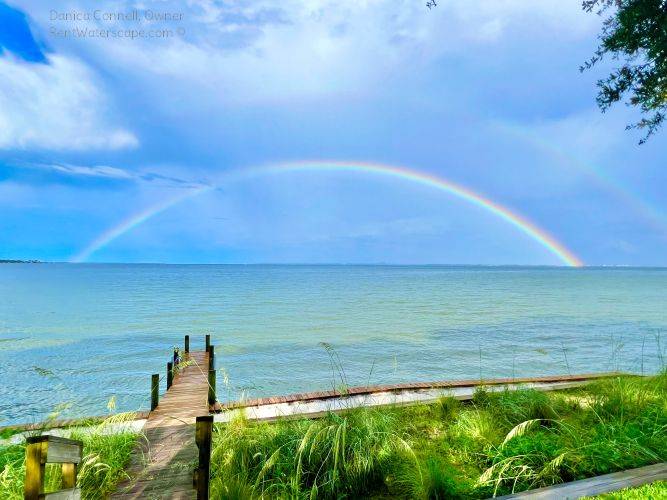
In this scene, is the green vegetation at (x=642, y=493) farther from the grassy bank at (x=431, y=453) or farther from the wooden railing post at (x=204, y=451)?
the wooden railing post at (x=204, y=451)

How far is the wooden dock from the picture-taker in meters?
4.90

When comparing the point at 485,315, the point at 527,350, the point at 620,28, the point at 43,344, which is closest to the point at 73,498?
the point at 620,28

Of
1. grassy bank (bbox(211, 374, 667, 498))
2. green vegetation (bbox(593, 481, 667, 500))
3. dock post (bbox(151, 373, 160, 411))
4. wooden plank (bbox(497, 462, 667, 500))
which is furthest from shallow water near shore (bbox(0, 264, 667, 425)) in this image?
green vegetation (bbox(593, 481, 667, 500))

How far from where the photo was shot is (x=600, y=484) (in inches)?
155

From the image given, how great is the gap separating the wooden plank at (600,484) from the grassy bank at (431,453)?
0.35 m

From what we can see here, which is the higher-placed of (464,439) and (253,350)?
(464,439)

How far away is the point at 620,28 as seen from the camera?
311 inches

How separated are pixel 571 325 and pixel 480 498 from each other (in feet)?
88.7

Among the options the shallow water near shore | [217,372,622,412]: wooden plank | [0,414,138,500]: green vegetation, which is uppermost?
[0,414,138,500]: green vegetation

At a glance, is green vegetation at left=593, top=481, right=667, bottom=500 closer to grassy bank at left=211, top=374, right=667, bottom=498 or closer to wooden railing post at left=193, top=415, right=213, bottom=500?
grassy bank at left=211, top=374, right=667, bottom=498

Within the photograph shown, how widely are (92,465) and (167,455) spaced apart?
A: 1143mm

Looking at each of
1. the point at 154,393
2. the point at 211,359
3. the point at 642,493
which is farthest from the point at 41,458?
the point at 211,359

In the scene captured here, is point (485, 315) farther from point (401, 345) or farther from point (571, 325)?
point (401, 345)

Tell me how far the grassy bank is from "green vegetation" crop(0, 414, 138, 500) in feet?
4.22
